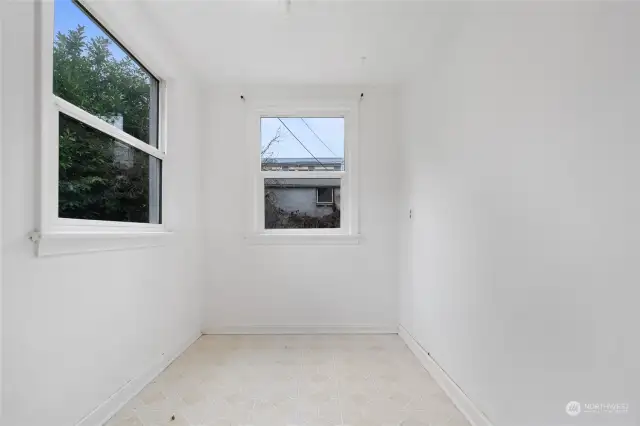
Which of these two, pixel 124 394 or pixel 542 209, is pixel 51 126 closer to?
pixel 124 394

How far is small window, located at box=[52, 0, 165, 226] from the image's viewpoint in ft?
5.32

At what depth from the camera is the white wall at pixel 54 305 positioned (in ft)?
4.21

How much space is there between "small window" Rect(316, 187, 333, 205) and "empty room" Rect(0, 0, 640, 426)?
0.15 ft

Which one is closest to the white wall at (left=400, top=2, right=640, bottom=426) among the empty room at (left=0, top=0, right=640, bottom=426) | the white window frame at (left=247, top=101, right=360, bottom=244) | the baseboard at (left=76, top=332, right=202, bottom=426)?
the empty room at (left=0, top=0, right=640, bottom=426)

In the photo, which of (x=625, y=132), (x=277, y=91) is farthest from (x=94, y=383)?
(x=277, y=91)

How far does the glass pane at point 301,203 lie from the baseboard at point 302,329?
97 cm

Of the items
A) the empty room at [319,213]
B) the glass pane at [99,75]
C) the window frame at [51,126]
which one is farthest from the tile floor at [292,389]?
the glass pane at [99,75]

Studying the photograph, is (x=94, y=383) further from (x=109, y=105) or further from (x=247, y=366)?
(x=109, y=105)

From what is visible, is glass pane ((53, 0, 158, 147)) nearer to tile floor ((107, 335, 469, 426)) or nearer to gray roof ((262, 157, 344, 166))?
gray roof ((262, 157, 344, 166))

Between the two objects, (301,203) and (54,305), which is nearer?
(54,305)

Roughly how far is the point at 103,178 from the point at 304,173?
1939 millimetres

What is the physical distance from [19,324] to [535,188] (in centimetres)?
200

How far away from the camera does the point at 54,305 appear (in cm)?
150

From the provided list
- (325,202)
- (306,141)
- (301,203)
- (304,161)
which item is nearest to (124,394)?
(301,203)
